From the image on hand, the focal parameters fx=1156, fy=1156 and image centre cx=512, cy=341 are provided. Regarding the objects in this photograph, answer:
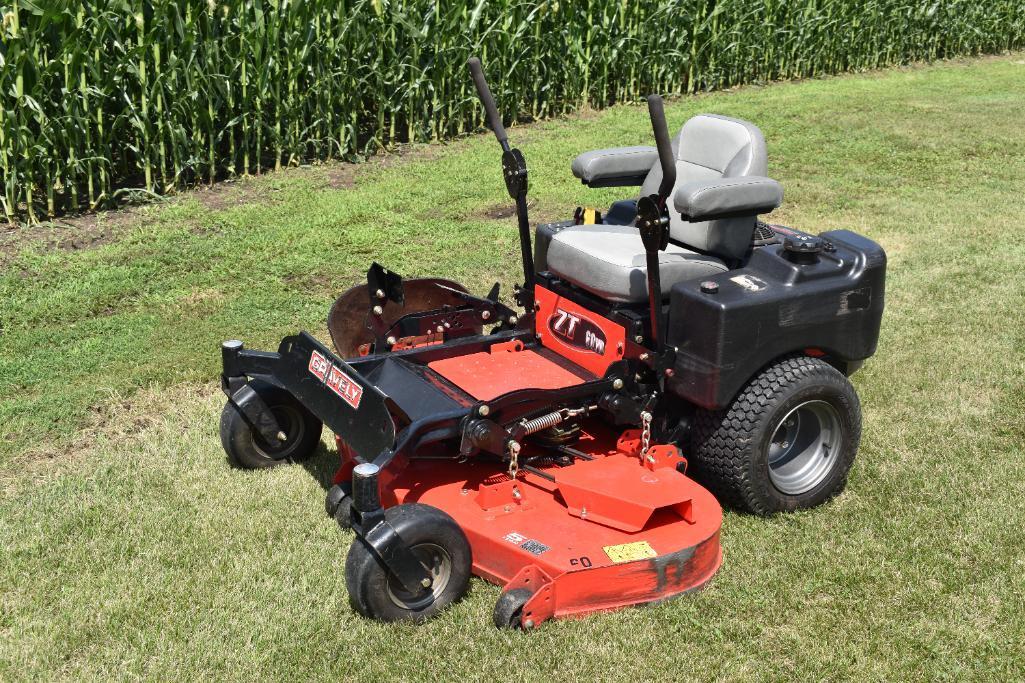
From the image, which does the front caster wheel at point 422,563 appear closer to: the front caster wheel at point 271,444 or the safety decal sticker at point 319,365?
the safety decal sticker at point 319,365

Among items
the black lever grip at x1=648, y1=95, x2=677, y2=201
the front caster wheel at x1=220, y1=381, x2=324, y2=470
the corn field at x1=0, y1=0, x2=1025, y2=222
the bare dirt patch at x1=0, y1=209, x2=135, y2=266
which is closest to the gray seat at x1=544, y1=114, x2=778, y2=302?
the black lever grip at x1=648, y1=95, x2=677, y2=201

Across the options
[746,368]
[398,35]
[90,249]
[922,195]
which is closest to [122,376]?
[90,249]

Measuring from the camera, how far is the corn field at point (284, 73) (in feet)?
26.0

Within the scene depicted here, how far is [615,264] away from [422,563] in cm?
154

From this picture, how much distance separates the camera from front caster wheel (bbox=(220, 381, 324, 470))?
16.7 feet

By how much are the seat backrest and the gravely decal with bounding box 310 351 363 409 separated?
1577mm

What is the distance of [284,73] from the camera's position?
30.7ft

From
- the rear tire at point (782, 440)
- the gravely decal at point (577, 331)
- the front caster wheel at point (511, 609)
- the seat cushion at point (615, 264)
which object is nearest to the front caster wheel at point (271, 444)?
the gravely decal at point (577, 331)

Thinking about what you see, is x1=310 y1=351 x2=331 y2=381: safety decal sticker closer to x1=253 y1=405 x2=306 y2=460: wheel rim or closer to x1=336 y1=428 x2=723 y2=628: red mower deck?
x1=336 y1=428 x2=723 y2=628: red mower deck

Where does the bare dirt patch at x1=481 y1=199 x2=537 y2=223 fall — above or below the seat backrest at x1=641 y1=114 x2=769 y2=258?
below

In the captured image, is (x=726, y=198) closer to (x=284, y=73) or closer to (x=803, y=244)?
(x=803, y=244)

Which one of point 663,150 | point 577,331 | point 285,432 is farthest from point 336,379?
point 663,150

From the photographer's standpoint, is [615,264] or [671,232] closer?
[615,264]

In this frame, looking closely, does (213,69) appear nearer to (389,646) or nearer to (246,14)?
(246,14)
